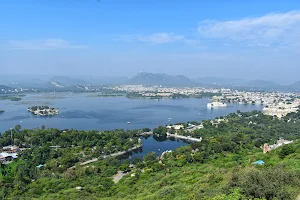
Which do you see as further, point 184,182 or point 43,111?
point 43,111

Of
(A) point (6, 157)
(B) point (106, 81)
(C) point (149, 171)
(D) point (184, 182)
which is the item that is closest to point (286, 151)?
(D) point (184, 182)

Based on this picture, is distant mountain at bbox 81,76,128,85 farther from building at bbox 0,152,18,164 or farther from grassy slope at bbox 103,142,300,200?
grassy slope at bbox 103,142,300,200

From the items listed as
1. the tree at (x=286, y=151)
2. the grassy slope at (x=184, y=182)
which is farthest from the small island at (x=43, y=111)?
the tree at (x=286, y=151)

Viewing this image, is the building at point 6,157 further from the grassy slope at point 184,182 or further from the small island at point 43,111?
the small island at point 43,111

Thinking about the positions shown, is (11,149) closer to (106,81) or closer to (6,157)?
(6,157)

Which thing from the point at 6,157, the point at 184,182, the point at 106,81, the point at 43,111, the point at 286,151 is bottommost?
the point at 6,157

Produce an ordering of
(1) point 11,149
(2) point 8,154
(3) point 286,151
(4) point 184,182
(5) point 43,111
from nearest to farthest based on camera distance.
Answer: (4) point 184,182 → (3) point 286,151 → (2) point 8,154 → (1) point 11,149 → (5) point 43,111

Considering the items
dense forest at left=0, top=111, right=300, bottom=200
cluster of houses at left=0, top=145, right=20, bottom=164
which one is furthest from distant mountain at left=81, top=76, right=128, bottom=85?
dense forest at left=0, top=111, right=300, bottom=200
